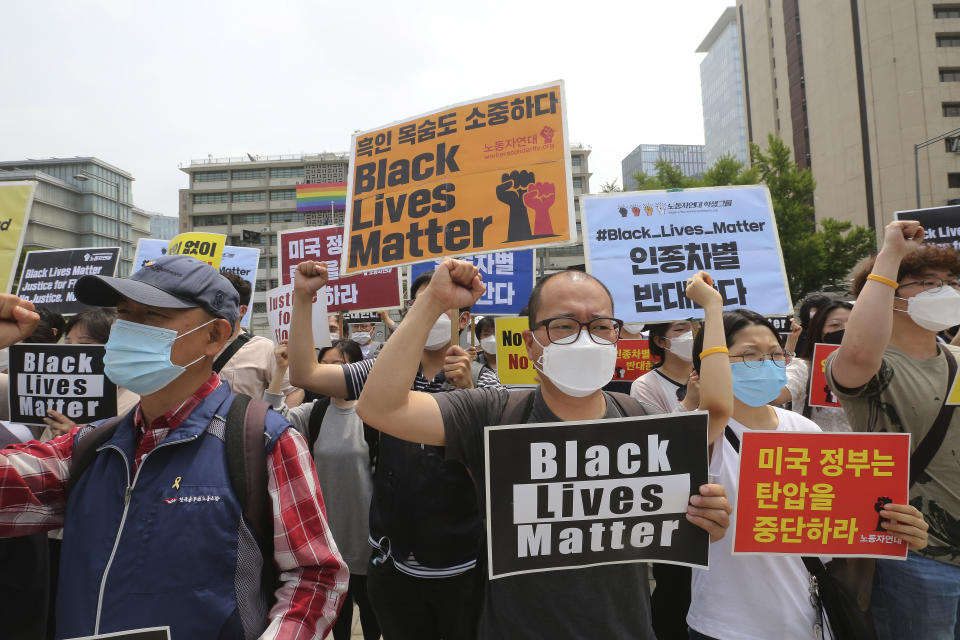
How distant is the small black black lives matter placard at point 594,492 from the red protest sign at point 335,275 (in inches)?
189

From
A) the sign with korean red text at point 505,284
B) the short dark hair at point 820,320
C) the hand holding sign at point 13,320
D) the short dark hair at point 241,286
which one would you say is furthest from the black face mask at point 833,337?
the hand holding sign at point 13,320

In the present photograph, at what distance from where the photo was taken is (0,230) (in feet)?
13.4

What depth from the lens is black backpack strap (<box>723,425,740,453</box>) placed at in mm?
2312

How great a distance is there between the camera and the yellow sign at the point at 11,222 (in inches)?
157

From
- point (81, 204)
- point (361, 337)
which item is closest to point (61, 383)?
point (361, 337)

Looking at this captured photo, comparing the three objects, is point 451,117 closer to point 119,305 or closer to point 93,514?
point 119,305

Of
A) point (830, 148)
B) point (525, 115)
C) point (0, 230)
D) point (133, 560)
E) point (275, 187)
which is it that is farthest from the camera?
point (275, 187)

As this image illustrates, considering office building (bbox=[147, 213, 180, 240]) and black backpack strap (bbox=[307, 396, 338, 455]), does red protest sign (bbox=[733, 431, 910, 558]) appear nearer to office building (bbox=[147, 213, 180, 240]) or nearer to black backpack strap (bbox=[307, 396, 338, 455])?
black backpack strap (bbox=[307, 396, 338, 455])

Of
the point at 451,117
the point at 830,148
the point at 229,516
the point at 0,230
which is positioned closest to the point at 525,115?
the point at 451,117

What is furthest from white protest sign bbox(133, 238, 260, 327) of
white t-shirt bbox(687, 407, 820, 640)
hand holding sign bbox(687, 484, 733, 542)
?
hand holding sign bbox(687, 484, 733, 542)

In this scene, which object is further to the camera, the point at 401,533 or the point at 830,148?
the point at 830,148

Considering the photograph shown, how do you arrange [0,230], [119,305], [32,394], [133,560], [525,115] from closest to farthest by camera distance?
1. [133,560]
2. [119,305]
3. [32,394]
4. [525,115]
5. [0,230]

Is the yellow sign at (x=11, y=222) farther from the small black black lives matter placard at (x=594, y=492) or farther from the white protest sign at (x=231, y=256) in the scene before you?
the small black black lives matter placard at (x=594, y=492)

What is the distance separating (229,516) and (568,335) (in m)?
1.09
